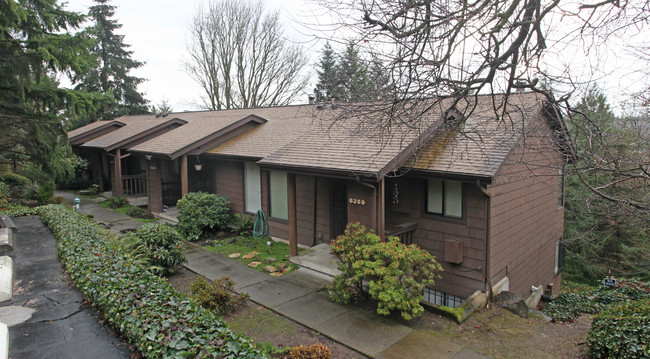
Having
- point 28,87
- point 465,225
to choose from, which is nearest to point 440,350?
point 465,225

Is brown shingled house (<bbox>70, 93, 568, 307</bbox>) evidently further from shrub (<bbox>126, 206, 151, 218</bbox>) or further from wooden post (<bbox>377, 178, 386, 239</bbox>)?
shrub (<bbox>126, 206, 151, 218</bbox>)

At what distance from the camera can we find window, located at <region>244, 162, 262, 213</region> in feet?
41.7

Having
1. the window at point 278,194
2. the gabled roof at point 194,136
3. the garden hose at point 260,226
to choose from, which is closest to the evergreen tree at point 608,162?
the window at point 278,194

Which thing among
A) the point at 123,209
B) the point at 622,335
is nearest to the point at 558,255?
the point at 622,335

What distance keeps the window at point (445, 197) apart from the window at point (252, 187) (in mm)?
6046

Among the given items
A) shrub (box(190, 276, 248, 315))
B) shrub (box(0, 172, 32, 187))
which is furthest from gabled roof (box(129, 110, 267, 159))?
shrub (box(190, 276, 248, 315))

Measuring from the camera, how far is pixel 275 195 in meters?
12.1

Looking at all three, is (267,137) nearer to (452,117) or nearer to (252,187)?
(252,187)

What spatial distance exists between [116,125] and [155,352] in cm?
2327

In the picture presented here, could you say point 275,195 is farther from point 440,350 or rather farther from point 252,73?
point 252,73

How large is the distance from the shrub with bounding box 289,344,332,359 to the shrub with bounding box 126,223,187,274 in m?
4.44

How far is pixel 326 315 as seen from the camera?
22.2 ft

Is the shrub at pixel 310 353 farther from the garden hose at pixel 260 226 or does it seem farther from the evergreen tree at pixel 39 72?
the evergreen tree at pixel 39 72

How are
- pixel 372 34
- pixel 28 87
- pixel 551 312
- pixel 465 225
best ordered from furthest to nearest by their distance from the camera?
pixel 28 87, pixel 551 312, pixel 465 225, pixel 372 34
